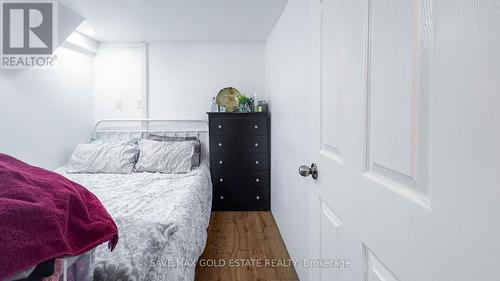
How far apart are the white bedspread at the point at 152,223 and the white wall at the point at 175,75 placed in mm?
989

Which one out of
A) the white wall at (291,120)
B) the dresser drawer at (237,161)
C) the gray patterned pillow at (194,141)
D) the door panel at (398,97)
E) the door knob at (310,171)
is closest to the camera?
the door panel at (398,97)

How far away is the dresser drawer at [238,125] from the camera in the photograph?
10.8ft

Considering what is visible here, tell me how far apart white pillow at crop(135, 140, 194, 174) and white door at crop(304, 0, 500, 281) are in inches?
89.4

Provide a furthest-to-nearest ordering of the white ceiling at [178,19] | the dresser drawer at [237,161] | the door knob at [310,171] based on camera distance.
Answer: the dresser drawer at [237,161] < the white ceiling at [178,19] < the door knob at [310,171]

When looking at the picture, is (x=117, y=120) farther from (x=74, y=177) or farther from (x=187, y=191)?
(x=187, y=191)

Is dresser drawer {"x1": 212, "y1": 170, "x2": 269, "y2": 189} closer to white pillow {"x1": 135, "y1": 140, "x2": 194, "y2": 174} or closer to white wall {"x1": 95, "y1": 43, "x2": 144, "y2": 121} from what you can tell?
white pillow {"x1": 135, "y1": 140, "x2": 194, "y2": 174}

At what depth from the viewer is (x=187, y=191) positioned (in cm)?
223

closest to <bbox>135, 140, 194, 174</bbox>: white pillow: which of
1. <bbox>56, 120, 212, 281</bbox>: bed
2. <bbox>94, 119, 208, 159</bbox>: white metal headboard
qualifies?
<bbox>56, 120, 212, 281</bbox>: bed

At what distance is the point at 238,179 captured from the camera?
336 centimetres

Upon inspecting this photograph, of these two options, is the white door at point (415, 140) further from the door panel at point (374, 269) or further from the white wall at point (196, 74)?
the white wall at point (196, 74)

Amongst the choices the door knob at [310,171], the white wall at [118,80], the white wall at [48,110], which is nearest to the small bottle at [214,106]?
the white wall at [118,80]

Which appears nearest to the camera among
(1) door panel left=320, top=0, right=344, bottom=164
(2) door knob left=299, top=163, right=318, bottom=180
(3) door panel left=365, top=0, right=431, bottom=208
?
(3) door panel left=365, top=0, right=431, bottom=208

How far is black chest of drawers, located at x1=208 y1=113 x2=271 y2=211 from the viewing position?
10.9ft

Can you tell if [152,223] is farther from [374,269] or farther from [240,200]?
[240,200]
